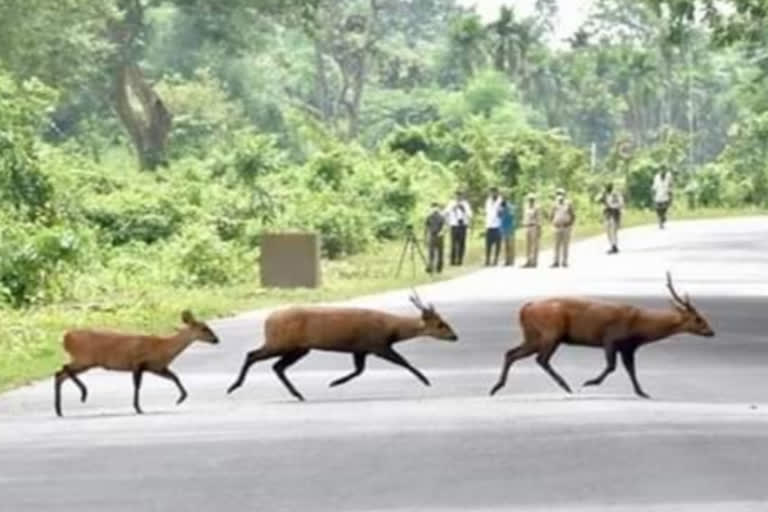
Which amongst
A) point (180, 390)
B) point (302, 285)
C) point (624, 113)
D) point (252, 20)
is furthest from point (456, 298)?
point (624, 113)

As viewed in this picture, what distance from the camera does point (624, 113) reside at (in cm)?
15500

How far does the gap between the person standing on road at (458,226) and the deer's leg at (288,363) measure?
31.6 metres

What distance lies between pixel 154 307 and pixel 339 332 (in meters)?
16.6

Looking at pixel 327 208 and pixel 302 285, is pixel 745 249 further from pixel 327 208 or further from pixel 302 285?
pixel 302 285

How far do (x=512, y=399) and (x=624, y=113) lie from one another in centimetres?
13255

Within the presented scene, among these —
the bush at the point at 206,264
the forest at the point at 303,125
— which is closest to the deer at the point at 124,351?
the forest at the point at 303,125

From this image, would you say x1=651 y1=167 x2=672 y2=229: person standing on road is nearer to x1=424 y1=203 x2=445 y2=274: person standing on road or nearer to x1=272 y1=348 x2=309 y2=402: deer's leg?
x1=424 y1=203 x2=445 y2=274: person standing on road

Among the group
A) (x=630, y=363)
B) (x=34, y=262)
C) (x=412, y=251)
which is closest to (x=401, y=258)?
(x=412, y=251)

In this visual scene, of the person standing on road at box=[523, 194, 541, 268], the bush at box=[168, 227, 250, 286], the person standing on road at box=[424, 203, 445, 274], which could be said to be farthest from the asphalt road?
the person standing on road at box=[523, 194, 541, 268]

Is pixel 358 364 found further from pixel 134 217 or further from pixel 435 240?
pixel 134 217

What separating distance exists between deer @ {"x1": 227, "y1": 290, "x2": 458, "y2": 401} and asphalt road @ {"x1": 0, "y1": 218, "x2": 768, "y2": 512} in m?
0.44

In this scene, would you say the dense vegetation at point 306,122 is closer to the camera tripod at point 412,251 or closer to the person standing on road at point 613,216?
the camera tripod at point 412,251

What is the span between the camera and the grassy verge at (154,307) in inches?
1195

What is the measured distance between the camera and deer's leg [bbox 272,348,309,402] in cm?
2359
